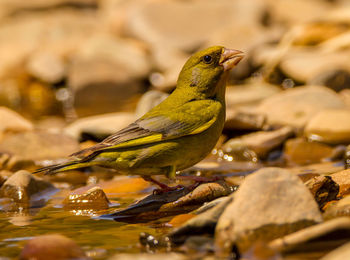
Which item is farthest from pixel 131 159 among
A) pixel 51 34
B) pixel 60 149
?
pixel 51 34

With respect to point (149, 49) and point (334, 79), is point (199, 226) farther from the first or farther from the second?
point (149, 49)

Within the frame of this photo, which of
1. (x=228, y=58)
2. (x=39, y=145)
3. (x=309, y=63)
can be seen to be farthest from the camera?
(x=309, y=63)

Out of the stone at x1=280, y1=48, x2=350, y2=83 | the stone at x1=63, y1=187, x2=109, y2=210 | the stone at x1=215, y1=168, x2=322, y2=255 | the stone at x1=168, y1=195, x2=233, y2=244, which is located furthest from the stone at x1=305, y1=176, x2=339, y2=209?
the stone at x1=280, y1=48, x2=350, y2=83

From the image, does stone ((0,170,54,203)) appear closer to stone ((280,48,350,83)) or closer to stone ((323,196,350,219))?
stone ((323,196,350,219))

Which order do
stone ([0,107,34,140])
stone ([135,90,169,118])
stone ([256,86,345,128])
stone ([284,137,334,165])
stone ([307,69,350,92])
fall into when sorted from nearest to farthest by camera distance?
stone ([284,137,334,165])
stone ([256,86,345,128])
stone ([135,90,169,118])
stone ([0,107,34,140])
stone ([307,69,350,92])

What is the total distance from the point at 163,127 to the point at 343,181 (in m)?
1.63

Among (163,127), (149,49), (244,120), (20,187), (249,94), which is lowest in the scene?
(20,187)

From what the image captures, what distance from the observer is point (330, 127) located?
26.5 feet

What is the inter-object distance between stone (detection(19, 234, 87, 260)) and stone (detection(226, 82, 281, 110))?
22.7 feet

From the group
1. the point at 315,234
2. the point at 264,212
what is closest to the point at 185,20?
the point at 264,212

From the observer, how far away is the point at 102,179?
7680 millimetres

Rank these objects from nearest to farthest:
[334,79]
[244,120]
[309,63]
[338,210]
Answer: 1. [338,210]
2. [244,120]
3. [334,79]
4. [309,63]

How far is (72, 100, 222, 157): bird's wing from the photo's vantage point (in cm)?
556

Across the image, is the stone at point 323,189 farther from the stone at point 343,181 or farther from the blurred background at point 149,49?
the blurred background at point 149,49
